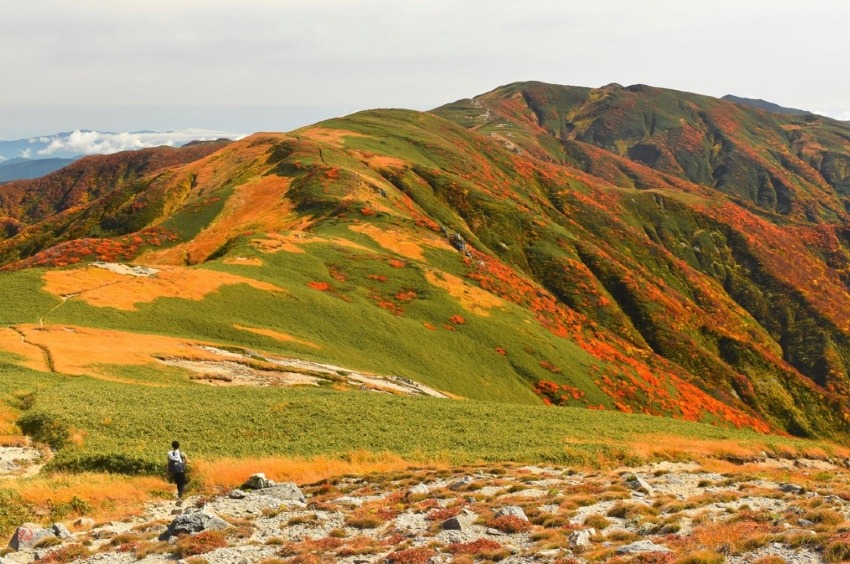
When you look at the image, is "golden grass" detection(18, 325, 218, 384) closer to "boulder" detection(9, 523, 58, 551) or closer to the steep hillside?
the steep hillside

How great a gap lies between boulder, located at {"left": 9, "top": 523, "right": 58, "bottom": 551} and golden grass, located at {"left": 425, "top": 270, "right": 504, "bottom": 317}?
80098 millimetres

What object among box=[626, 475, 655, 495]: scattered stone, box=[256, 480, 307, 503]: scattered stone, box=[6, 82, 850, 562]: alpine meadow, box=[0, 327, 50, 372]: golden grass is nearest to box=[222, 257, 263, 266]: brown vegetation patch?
box=[6, 82, 850, 562]: alpine meadow

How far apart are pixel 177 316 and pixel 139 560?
2099 inches

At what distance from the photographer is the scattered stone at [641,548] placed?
1714cm

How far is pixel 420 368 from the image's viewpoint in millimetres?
75562

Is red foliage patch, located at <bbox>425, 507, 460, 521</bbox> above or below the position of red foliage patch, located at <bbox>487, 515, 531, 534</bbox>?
below

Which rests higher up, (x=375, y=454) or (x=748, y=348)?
(x=375, y=454)

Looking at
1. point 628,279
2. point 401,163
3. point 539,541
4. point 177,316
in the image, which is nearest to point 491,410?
point 539,541

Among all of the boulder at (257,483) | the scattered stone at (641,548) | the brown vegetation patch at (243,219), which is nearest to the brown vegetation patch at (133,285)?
the brown vegetation patch at (243,219)

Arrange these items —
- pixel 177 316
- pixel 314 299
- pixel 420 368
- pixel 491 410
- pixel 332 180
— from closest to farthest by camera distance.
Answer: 1. pixel 491 410
2. pixel 177 316
3. pixel 420 368
4. pixel 314 299
5. pixel 332 180

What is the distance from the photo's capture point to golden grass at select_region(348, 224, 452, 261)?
116375 mm

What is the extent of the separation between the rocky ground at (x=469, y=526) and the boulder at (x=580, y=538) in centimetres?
5

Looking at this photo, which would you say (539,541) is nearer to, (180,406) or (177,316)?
(180,406)

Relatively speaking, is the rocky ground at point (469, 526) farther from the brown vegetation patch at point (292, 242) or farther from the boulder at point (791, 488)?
the brown vegetation patch at point (292, 242)
